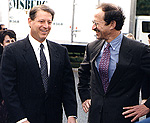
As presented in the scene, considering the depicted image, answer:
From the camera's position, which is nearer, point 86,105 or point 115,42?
point 115,42

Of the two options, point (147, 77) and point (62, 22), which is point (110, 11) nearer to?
point (147, 77)

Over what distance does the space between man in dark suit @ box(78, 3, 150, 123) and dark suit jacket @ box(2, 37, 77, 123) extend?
0.36m

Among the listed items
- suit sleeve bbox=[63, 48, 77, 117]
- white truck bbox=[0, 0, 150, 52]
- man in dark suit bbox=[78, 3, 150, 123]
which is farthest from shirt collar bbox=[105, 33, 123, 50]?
white truck bbox=[0, 0, 150, 52]

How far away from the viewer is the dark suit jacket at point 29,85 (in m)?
3.43

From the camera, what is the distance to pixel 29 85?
11.5ft

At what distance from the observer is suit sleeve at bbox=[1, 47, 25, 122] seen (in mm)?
3403

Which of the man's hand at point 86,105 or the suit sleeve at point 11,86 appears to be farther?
the man's hand at point 86,105

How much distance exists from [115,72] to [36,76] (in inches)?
29.5

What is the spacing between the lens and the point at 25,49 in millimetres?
3559

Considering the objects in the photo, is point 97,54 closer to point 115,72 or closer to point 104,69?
point 104,69

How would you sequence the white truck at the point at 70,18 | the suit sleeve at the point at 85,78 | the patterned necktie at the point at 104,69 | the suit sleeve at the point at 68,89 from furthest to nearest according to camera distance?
the white truck at the point at 70,18, the suit sleeve at the point at 85,78, the suit sleeve at the point at 68,89, the patterned necktie at the point at 104,69

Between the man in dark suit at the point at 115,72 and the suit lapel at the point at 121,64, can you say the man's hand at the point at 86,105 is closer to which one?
the man in dark suit at the point at 115,72

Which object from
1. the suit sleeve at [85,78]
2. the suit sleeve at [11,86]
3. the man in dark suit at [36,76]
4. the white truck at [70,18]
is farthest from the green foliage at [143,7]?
the suit sleeve at [11,86]

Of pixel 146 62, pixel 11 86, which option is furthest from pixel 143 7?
pixel 11 86
